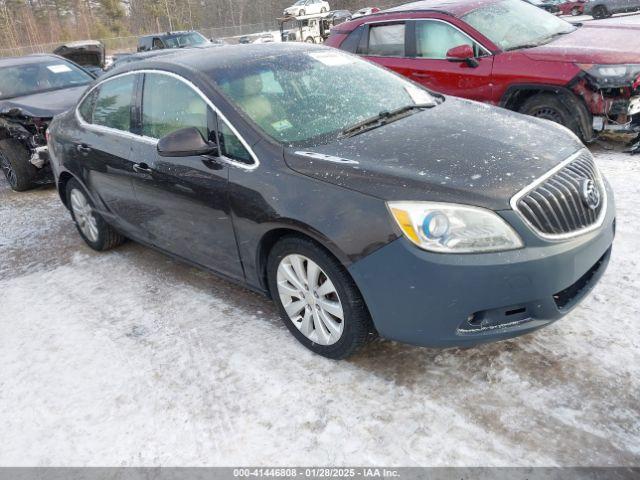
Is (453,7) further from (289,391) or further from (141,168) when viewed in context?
(289,391)

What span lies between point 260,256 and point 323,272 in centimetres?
50

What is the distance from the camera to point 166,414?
2.62 meters

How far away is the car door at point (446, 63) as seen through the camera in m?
5.71

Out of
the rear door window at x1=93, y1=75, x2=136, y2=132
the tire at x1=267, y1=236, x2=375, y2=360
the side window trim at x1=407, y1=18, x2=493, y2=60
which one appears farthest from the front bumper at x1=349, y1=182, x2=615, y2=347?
the side window trim at x1=407, y1=18, x2=493, y2=60

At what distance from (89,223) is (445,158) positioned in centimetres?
343

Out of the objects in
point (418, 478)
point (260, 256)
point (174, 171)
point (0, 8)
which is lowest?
point (418, 478)

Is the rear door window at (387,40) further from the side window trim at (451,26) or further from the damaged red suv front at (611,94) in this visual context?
the damaged red suv front at (611,94)

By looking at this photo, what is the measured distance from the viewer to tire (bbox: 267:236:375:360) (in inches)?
101

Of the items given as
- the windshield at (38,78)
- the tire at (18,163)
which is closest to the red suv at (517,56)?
the windshield at (38,78)

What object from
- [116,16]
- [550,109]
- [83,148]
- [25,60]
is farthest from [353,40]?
[116,16]

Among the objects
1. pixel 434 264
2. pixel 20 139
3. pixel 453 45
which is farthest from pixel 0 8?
pixel 434 264

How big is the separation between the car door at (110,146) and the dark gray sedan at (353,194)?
1.0 inches

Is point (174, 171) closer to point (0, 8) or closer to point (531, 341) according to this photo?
point (531, 341)

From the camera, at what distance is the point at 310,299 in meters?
2.79
